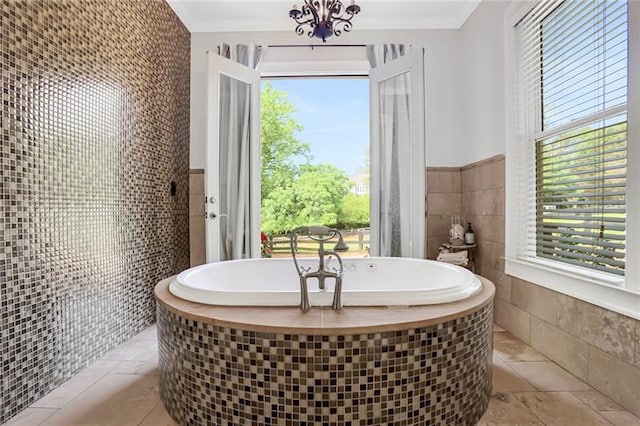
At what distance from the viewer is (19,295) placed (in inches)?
61.0

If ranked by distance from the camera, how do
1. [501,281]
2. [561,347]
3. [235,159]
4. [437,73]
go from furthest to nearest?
[437,73] < [235,159] < [501,281] < [561,347]

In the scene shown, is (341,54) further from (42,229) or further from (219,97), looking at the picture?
(42,229)

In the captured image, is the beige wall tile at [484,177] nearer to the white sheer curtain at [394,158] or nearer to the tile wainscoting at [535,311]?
the tile wainscoting at [535,311]

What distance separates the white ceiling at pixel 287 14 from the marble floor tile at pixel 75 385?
277cm

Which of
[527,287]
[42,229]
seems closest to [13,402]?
[42,229]

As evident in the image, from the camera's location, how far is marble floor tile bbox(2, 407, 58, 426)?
1464 mm

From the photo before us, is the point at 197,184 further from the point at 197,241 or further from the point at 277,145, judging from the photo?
the point at 277,145

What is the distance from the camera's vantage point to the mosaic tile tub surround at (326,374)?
1.22m

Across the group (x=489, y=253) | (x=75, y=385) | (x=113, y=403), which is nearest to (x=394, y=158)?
(x=489, y=253)

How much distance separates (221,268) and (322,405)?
4.18 ft

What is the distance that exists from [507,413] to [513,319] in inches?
41.3

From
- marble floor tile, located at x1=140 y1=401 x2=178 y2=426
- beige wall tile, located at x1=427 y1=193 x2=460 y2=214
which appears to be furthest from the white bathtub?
beige wall tile, located at x1=427 y1=193 x2=460 y2=214

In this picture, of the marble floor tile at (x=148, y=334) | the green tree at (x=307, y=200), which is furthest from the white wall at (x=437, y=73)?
the green tree at (x=307, y=200)

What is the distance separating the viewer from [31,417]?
151cm
